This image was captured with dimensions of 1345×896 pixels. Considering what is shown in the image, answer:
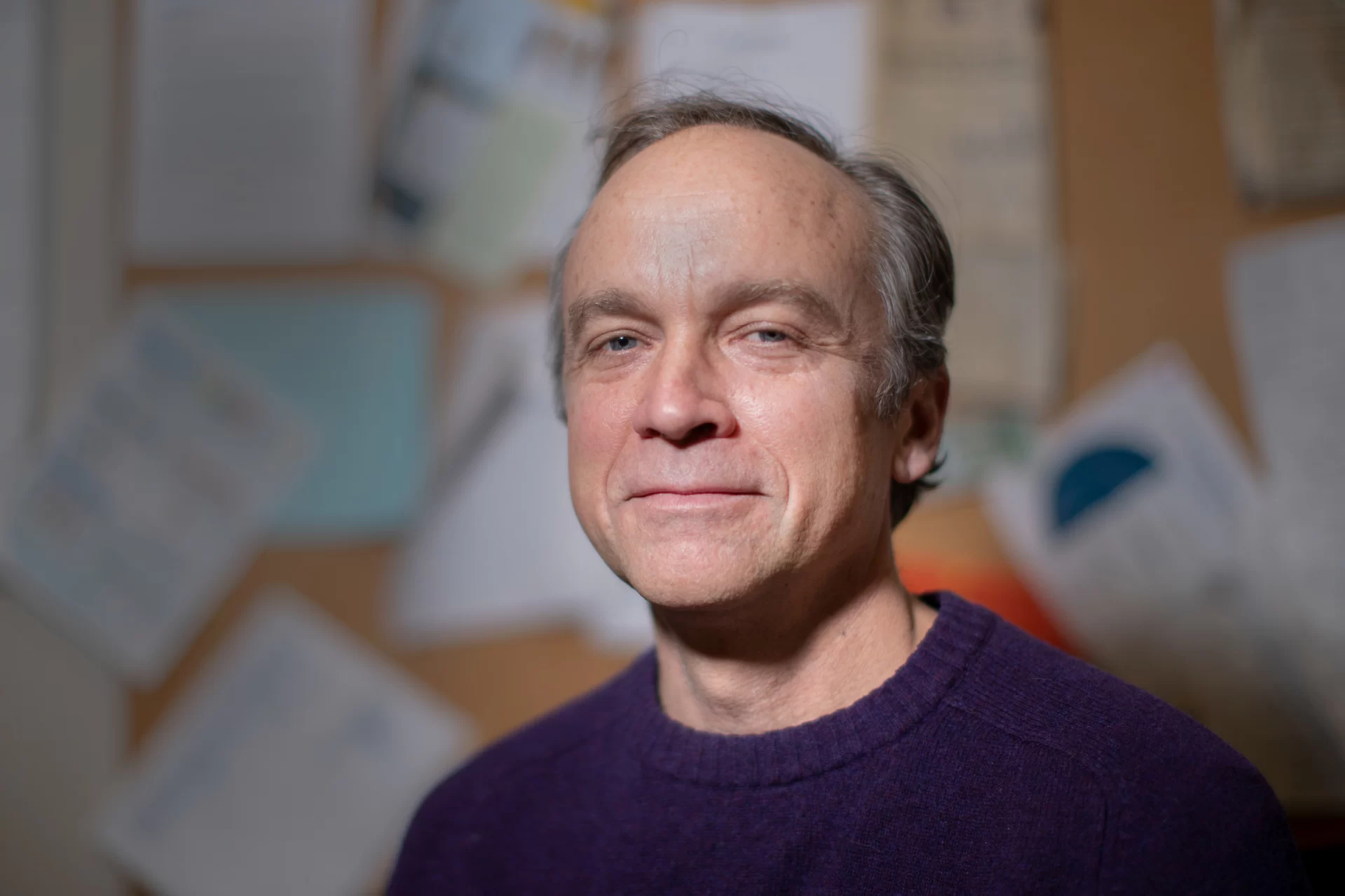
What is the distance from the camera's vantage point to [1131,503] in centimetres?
120

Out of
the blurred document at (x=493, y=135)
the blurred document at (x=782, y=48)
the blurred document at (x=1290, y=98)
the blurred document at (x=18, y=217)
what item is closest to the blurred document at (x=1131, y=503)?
the blurred document at (x=1290, y=98)

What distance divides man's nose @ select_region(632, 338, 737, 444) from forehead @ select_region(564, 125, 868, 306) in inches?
1.8

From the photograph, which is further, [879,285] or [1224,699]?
[1224,699]

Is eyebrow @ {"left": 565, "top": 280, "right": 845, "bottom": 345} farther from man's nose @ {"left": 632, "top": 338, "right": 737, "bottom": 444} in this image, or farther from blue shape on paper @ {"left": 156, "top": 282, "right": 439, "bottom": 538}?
blue shape on paper @ {"left": 156, "top": 282, "right": 439, "bottom": 538}

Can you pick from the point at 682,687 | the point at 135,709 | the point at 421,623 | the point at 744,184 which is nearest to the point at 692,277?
the point at 744,184

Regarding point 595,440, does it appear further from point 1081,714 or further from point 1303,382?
point 1303,382

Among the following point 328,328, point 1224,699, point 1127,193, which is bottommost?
point 1224,699

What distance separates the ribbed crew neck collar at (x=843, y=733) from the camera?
646 mm

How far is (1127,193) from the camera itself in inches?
48.0

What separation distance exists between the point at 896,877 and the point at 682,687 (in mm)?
191

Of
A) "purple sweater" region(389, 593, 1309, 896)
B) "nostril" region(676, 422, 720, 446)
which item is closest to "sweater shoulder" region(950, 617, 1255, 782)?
"purple sweater" region(389, 593, 1309, 896)

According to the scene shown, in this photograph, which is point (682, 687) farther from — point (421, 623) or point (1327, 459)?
point (1327, 459)

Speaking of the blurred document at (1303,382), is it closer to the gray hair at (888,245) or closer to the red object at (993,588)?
the red object at (993,588)

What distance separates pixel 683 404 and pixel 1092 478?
770mm
